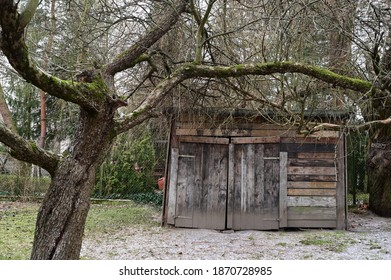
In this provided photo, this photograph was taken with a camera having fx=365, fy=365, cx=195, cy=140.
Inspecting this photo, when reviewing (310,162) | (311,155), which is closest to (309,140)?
(311,155)

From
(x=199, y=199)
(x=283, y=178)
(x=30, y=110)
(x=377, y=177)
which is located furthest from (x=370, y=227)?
(x=30, y=110)

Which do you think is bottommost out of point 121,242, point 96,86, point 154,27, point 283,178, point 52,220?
point 121,242

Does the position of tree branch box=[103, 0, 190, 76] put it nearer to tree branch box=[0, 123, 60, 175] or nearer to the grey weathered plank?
tree branch box=[0, 123, 60, 175]

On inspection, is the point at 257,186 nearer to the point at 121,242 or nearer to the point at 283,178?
the point at 283,178

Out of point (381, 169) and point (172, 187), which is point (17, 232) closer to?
point (172, 187)

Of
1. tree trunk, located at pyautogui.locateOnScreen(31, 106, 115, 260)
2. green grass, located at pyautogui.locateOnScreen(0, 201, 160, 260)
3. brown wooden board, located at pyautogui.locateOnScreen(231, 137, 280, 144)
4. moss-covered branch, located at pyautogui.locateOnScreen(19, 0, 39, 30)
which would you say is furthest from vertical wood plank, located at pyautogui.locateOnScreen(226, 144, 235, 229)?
moss-covered branch, located at pyautogui.locateOnScreen(19, 0, 39, 30)

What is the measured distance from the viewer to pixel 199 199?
25.7 ft

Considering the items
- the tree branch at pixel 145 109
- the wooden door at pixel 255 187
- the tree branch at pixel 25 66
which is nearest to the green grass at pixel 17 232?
the tree branch at pixel 145 109

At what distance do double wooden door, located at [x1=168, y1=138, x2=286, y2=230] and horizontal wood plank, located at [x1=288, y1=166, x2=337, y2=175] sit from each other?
11.5 inches

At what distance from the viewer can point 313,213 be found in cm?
776

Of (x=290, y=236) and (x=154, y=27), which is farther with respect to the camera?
(x=290, y=236)

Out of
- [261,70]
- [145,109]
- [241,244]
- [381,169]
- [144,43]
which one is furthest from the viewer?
[381,169]

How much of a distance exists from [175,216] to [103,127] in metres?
4.79

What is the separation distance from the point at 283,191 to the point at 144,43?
4.67 meters
